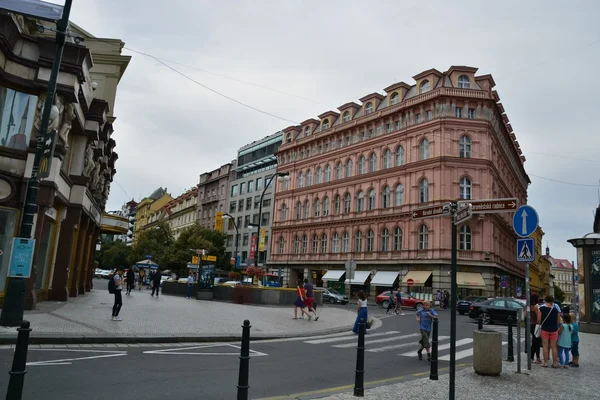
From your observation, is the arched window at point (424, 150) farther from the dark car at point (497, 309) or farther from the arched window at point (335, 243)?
the dark car at point (497, 309)

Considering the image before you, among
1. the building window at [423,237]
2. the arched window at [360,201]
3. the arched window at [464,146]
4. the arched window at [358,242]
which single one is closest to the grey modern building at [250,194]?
the arched window at [358,242]

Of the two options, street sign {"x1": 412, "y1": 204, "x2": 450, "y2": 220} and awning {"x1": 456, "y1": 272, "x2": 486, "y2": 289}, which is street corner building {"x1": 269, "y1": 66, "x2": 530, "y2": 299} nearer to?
awning {"x1": 456, "y1": 272, "x2": 486, "y2": 289}

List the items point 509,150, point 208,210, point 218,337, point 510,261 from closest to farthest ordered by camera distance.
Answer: point 218,337, point 510,261, point 509,150, point 208,210

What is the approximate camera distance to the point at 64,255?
65.2 ft

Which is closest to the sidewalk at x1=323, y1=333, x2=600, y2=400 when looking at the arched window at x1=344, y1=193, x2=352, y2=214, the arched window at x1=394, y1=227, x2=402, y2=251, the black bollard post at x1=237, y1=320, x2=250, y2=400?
the black bollard post at x1=237, y1=320, x2=250, y2=400

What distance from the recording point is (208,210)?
272ft

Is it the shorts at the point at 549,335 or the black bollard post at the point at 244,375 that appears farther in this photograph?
the shorts at the point at 549,335

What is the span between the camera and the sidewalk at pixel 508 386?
7.10 metres

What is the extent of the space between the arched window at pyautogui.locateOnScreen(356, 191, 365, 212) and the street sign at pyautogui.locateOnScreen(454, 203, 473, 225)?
44.4 metres

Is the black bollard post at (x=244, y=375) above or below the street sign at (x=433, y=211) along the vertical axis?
below

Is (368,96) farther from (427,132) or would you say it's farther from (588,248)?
(588,248)

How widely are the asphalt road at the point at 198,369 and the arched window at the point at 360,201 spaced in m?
38.0

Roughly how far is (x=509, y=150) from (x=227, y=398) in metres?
56.4

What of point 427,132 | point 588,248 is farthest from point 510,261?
point 588,248
